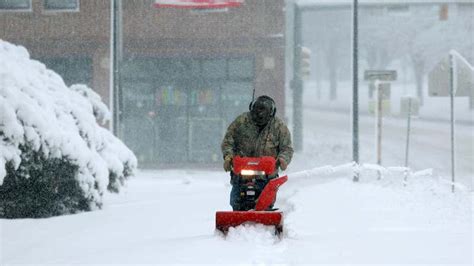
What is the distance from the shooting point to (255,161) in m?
8.49

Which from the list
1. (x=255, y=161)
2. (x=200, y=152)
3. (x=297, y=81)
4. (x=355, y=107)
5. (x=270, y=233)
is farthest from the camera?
(x=297, y=81)

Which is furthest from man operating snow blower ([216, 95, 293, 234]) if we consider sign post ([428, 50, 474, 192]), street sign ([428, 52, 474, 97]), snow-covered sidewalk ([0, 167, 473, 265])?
street sign ([428, 52, 474, 97])

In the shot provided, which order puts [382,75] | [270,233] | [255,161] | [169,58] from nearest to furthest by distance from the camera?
[255,161] → [270,233] → [382,75] → [169,58]

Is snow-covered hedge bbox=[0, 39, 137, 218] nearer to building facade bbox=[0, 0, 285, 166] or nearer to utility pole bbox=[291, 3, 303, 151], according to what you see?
building facade bbox=[0, 0, 285, 166]

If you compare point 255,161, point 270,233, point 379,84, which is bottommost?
point 270,233

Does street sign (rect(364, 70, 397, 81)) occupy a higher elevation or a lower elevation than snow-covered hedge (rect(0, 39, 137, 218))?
higher

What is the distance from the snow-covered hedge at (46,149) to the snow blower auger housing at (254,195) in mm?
3614

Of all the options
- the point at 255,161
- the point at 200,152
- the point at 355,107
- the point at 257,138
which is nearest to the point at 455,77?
the point at 355,107

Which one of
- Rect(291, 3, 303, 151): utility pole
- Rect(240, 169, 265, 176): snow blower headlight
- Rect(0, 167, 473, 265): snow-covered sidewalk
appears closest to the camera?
Rect(0, 167, 473, 265): snow-covered sidewalk

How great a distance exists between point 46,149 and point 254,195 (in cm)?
433

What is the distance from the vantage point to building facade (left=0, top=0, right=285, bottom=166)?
26.5 meters

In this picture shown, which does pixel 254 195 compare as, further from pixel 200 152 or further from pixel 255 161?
pixel 200 152

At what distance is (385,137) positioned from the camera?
3778 cm

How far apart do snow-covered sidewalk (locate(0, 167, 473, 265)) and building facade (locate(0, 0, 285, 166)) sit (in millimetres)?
9052
